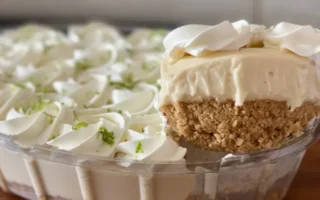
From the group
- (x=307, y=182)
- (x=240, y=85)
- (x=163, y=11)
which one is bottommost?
(x=307, y=182)

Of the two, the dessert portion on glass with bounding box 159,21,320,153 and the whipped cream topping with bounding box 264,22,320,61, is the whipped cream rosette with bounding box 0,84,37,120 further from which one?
the whipped cream topping with bounding box 264,22,320,61

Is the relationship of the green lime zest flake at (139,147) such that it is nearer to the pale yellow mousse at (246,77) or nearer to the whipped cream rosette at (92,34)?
the pale yellow mousse at (246,77)

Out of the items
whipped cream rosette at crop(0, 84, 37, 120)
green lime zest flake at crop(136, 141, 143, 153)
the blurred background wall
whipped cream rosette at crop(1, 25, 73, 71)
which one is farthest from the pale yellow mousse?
the blurred background wall

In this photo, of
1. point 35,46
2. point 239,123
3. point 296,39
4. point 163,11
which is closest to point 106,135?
point 239,123

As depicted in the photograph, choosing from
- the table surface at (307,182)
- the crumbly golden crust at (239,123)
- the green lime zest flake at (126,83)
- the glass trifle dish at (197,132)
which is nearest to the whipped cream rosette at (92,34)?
the green lime zest flake at (126,83)

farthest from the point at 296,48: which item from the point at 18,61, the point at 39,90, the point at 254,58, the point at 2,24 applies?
the point at 2,24

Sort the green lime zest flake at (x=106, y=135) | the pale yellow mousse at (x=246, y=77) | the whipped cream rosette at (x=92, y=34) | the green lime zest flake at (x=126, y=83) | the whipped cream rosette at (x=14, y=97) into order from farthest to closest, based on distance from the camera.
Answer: the whipped cream rosette at (x=92, y=34) → the green lime zest flake at (x=126, y=83) → the whipped cream rosette at (x=14, y=97) → the green lime zest flake at (x=106, y=135) → the pale yellow mousse at (x=246, y=77)

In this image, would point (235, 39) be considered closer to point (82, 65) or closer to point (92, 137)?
point (92, 137)
